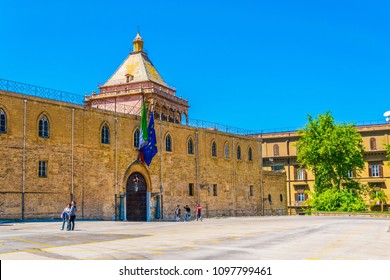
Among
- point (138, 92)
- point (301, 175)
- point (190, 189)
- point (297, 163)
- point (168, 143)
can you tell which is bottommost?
point (190, 189)

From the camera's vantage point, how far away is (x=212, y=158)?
163 feet

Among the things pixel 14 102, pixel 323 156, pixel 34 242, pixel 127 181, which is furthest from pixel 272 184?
pixel 34 242

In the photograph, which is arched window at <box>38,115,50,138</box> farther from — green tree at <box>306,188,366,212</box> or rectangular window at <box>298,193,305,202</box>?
rectangular window at <box>298,193,305,202</box>

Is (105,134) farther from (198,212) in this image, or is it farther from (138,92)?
(138,92)

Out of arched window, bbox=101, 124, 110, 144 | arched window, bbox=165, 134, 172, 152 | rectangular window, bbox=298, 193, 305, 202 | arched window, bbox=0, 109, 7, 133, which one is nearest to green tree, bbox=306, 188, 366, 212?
rectangular window, bbox=298, 193, 305, 202

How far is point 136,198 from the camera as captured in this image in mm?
40844

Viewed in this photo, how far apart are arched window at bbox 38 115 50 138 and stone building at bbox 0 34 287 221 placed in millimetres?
63

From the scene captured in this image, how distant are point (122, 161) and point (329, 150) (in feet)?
93.3

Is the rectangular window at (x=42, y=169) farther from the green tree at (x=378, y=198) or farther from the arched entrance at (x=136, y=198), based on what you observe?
the green tree at (x=378, y=198)

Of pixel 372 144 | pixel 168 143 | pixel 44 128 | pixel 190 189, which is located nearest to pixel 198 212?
pixel 190 189

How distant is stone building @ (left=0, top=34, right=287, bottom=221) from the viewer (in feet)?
105

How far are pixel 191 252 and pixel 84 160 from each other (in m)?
22.1
